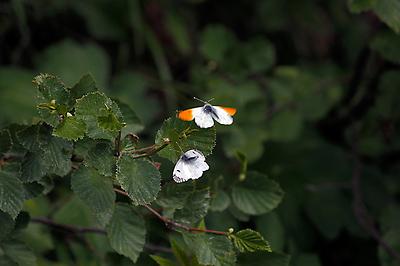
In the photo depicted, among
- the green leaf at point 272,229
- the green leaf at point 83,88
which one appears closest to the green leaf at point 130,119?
the green leaf at point 83,88

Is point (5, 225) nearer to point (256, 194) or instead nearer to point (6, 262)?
point (6, 262)

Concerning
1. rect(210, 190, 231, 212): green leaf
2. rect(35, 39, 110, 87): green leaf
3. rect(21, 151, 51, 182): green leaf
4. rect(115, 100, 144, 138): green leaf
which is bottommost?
rect(21, 151, 51, 182): green leaf

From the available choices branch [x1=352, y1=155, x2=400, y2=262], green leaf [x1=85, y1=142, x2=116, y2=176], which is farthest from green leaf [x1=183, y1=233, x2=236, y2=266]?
branch [x1=352, y1=155, x2=400, y2=262]

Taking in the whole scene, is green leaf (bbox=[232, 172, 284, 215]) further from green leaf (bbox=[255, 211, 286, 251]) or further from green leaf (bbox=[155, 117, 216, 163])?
green leaf (bbox=[155, 117, 216, 163])

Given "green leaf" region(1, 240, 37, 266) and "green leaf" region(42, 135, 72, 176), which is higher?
"green leaf" region(42, 135, 72, 176)

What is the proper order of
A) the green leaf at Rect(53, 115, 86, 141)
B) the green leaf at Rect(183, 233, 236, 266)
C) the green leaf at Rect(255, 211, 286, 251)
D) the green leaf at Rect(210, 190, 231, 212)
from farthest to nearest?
the green leaf at Rect(255, 211, 286, 251) < the green leaf at Rect(210, 190, 231, 212) < the green leaf at Rect(183, 233, 236, 266) < the green leaf at Rect(53, 115, 86, 141)

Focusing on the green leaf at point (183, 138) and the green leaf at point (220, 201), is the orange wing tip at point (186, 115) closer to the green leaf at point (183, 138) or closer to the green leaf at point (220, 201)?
the green leaf at point (183, 138)

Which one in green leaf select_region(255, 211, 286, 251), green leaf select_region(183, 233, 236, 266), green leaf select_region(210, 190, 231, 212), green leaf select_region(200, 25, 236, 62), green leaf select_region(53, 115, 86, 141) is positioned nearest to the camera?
green leaf select_region(53, 115, 86, 141)

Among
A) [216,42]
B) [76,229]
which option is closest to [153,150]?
[76,229]
